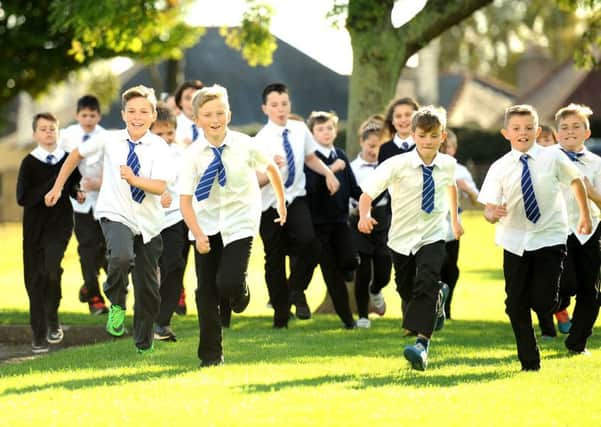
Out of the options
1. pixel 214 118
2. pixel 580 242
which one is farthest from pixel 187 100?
pixel 580 242

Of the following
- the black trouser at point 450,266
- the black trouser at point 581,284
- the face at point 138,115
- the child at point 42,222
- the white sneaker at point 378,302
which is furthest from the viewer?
the white sneaker at point 378,302

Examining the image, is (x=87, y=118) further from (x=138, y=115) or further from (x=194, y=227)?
(x=194, y=227)

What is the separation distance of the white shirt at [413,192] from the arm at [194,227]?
146cm

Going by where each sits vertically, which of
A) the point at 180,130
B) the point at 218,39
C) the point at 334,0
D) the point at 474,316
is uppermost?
the point at 218,39

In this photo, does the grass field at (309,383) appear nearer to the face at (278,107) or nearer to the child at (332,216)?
the child at (332,216)

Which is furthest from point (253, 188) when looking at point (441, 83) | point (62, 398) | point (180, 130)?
point (441, 83)

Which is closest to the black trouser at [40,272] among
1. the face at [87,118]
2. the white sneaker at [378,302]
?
the face at [87,118]

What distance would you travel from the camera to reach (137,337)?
10.5 metres

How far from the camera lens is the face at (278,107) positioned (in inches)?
506

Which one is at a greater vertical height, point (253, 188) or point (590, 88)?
point (590, 88)

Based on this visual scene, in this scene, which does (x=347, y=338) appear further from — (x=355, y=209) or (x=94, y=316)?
(x=94, y=316)

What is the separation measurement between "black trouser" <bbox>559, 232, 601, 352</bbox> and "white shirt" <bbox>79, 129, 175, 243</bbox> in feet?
11.3

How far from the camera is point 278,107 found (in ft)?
42.1

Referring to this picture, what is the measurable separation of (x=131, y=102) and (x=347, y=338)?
3172mm
